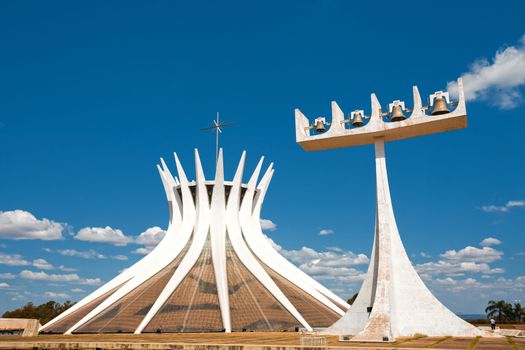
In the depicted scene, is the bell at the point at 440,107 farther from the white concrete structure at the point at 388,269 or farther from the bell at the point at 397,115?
the bell at the point at 397,115

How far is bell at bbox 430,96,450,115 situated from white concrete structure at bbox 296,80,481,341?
271mm

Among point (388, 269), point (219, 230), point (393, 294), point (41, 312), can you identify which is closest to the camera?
point (388, 269)

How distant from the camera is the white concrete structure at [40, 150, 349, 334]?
2714cm

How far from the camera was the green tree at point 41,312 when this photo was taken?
54.8m

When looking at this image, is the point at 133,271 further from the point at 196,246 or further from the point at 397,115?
the point at 397,115

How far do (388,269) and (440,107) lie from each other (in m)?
Result: 6.64

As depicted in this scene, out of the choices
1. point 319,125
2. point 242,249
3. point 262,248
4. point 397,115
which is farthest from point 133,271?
point 397,115

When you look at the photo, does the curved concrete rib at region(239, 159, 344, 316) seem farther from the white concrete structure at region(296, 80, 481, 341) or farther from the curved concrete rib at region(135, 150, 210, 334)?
the white concrete structure at region(296, 80, 481, 341)

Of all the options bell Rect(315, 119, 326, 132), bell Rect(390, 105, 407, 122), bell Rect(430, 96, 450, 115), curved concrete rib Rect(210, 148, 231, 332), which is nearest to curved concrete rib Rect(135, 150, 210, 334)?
curved concrete rib Rect(210, 148, 231, 332)

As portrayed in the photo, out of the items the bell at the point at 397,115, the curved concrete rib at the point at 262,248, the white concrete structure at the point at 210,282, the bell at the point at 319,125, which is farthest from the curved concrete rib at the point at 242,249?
the bell at the point at 397,115

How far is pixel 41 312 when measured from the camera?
200 feet

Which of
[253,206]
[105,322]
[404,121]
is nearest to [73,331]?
[105,322]

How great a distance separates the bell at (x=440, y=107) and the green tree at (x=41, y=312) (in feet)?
145

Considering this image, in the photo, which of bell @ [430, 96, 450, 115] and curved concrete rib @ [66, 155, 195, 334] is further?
curved concrete rib @ [66, 155, 195, 334]
